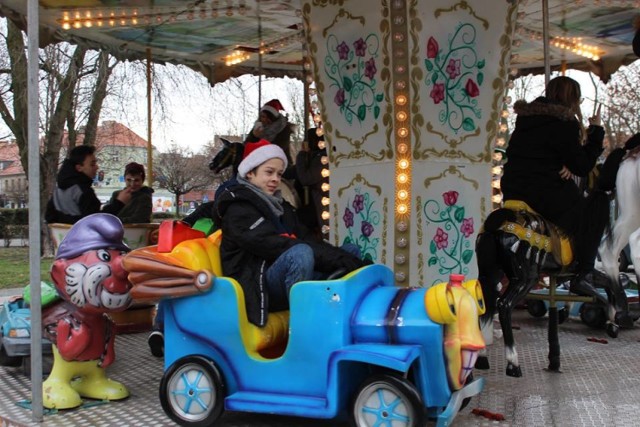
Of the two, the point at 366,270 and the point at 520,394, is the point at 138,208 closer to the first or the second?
the point at 366,270

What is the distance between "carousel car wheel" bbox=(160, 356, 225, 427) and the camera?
3.39 metres

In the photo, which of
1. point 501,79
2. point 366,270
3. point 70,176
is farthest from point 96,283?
point 501,79

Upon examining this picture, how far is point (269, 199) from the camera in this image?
145 inches

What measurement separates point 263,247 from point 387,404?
99 cm

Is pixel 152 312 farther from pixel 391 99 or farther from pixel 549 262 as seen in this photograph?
pixel 549 262

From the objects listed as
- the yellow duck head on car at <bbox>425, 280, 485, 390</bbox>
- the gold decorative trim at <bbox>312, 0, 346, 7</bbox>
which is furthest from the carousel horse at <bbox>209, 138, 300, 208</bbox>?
the yellow duck head on car at <bbox>425, 280, 485, 390</bbox>

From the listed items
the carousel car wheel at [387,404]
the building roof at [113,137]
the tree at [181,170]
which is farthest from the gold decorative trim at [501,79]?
the tree at [181,170]

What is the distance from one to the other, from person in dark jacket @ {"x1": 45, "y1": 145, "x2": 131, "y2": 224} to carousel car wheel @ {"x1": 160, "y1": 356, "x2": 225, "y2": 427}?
2642 mm

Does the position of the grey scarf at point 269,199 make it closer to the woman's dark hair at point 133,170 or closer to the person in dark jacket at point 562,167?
the person in dark jacket at point 562,167

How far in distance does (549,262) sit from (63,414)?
3069 millimetres

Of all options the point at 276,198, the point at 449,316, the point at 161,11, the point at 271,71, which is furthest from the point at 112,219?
the point at 271,71

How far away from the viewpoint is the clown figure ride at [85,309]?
3684mm

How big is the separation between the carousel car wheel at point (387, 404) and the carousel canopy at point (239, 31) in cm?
322

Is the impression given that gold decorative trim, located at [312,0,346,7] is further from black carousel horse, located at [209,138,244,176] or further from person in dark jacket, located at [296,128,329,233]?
black carousel horse, located at [209,138,244,176]
